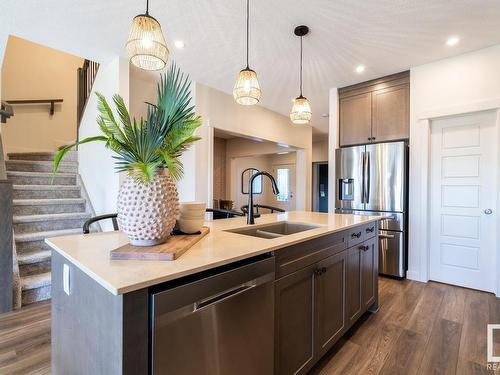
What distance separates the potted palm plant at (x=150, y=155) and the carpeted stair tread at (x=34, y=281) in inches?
84.0

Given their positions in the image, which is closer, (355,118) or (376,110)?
(376,110)

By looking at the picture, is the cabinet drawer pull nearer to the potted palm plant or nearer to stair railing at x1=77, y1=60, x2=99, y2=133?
the potted palm plant

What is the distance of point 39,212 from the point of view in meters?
3.24

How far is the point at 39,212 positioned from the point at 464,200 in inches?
206

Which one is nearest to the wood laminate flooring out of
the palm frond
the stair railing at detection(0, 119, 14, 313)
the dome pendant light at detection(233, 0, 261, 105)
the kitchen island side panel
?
the stair railing at detection(0, 119, 14, 313)

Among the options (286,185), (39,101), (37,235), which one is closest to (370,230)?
(37,235)

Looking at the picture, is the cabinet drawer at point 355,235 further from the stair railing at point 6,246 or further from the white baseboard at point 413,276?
the stair railing at point 6,246

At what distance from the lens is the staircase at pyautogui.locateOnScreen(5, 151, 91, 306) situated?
101 inches

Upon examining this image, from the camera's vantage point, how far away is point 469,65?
120 inches

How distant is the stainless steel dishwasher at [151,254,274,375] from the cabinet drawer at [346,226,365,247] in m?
0.95

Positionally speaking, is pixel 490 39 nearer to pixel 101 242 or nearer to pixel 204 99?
pixel 204 99

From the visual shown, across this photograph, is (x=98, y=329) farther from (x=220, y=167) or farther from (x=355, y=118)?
(x=220, y=167)

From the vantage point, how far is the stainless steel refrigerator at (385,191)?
3354 millimetres

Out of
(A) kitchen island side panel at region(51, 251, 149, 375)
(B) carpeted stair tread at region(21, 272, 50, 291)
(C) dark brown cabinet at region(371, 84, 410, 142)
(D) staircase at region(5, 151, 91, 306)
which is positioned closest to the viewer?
(A) kitchen island side panel at region(51, 251, 149, 375)
